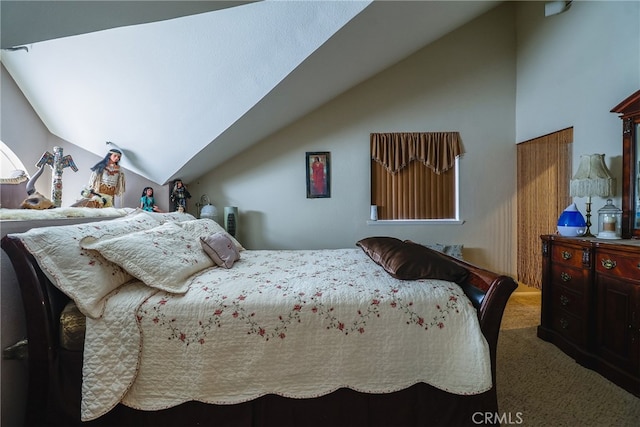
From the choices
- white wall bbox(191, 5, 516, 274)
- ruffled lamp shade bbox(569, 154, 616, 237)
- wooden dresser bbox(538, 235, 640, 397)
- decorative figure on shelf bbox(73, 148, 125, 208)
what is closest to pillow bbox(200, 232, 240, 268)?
decorative figure on shelf bbox(73, 148, 125, 208)

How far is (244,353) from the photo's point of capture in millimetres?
1120

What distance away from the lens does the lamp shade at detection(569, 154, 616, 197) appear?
6.22ft

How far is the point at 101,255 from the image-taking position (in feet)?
4.09

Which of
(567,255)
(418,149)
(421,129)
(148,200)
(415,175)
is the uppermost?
(421,129)

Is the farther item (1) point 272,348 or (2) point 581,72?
(2) point 581,72

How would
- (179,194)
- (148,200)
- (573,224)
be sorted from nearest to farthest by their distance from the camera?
(573,224) → (148,200) → (179,194)

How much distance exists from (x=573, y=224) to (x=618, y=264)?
0.47m

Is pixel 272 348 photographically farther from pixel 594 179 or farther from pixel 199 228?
pixel 594 179

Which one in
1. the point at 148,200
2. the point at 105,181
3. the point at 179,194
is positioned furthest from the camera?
the point at 179,194

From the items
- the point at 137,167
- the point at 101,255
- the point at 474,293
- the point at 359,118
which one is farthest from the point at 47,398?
the point at 359,118

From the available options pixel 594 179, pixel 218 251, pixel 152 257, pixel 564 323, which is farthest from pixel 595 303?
pixel 152 257

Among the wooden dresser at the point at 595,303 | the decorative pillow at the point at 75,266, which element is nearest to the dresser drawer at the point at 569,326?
the wooden dresser at the point at 595,303

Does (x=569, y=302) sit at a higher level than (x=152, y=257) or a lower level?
lower

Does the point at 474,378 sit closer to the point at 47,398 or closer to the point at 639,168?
the point at 47,398
